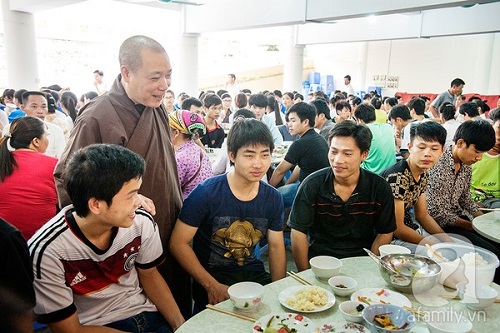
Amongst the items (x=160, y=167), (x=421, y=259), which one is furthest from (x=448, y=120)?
(x=160, y=167)

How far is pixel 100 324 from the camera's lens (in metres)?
1.61

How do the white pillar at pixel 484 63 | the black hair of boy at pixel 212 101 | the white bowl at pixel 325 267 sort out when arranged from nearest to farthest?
the white bowl at pixel 325 267 → the black hair of boy at pixel 212 101 → the white pillar at pixel 484 63

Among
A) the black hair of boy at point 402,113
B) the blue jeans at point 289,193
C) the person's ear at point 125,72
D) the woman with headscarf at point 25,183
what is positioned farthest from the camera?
the black hair of boy at point 402,113

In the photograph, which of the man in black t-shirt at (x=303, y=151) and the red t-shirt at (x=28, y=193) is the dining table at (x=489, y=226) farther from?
the red t-shirt at (x=28, y=193)

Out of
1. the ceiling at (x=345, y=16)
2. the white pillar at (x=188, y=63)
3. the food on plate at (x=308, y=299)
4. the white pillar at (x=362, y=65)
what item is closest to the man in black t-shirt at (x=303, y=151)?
the food on plate at (x=308, y=299)

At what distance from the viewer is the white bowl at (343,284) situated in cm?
153

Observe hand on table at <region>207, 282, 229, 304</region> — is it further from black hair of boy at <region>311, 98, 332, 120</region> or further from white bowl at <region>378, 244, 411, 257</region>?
black hair of boy at <region>311, 98, 332, 120</region>

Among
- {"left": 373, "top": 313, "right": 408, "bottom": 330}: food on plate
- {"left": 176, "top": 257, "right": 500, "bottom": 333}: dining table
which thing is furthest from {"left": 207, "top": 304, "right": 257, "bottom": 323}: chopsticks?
{"left": 373, "top": 313, "right": 408, "bottom": 330}: food on plate

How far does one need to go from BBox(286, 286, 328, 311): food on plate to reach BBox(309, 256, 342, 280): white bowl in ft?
0.43

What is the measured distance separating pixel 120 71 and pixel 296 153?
207cm

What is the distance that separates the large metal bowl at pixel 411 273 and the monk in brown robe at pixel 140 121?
1095 mm

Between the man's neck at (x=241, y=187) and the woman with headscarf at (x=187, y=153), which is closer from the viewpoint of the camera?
the man's neck at (x=241, y=187)

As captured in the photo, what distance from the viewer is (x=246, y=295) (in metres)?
1.46

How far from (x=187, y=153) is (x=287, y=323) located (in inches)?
70.7
